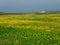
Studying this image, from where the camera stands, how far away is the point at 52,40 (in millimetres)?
20359

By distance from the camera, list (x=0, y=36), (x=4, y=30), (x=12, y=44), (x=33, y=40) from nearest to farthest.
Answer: (x=12, y=44) → (x=33, y=40) → (x=0, y=36) → (x=4, y=30)

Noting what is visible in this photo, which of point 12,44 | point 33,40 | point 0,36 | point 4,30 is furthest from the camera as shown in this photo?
point 4,30

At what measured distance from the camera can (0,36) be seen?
71.8 feet

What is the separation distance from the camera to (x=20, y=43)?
1919 centimetres

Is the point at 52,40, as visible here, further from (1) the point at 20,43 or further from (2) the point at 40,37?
(1) the point at 20,43

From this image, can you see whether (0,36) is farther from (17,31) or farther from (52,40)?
(52,40)

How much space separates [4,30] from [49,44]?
682 centimetres

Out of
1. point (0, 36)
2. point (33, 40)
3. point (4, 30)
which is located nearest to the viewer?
point (33, 40)

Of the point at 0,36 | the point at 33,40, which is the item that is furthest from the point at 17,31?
the point at 33,40

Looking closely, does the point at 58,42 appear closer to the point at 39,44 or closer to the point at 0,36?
the point at 39,44

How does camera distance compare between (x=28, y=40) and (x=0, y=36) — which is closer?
(x=28, y=40)

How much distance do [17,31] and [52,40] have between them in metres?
5.45

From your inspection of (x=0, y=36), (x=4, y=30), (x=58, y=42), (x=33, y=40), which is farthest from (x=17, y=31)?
(x=58, y=42)

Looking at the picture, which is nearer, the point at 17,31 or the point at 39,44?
the point at 39,44
